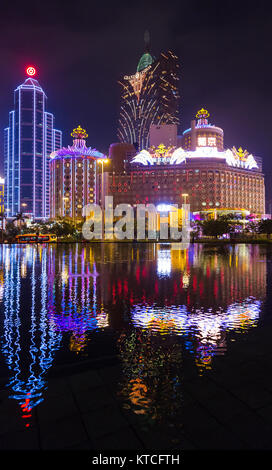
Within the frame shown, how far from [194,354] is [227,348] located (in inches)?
30.3

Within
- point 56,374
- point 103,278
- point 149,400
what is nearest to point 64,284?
point 103,278

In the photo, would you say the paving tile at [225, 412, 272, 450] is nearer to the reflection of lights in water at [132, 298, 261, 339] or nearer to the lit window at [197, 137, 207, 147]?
the reflection of lights in water at [132, 298, 261, 339]

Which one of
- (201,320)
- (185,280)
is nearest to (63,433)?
(201,320)

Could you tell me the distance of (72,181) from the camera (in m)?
174

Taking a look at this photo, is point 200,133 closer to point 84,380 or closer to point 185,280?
point 185,280

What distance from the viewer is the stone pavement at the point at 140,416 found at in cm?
331

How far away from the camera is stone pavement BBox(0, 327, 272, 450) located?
3311 mm

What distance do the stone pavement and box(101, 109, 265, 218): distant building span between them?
479ft

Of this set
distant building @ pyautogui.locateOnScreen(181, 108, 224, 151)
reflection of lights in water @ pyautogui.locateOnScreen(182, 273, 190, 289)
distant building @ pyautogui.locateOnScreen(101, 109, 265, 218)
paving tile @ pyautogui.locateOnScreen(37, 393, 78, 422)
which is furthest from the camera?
distant building @ pyautogui.locateOnScreen(181, 108, 224, 151)

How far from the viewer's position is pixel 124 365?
530 centimetres

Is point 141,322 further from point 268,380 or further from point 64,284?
point 64,284

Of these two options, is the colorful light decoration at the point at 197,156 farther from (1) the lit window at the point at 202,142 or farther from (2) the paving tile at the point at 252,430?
(2) the paving tile at the point at 252,430

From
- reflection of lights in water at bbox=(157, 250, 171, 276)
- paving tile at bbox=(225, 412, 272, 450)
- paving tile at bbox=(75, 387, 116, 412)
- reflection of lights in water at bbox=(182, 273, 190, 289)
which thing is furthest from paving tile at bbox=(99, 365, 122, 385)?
reflection of lights in water at bbox=(157, 250, 171, 276)

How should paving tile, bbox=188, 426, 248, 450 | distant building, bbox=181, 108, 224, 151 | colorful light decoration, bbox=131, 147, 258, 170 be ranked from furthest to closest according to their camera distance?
distant building, bbox=181, 108, 224, 151 < colorful light decoration, bbox=131, 147, 258, 170 < paving tile, bbox=188, 426, 248, 450
